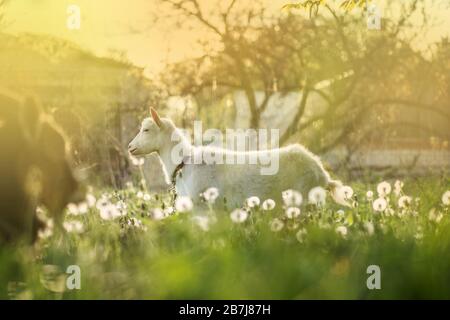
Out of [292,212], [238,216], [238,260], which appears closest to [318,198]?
[292,212]

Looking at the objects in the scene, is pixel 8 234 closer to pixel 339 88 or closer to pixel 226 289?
pixel 226 289

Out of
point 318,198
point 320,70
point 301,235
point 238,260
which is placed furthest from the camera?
point 320,70

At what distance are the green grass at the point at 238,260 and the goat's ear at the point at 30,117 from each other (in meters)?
1.05

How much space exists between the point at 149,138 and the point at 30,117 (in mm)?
3207

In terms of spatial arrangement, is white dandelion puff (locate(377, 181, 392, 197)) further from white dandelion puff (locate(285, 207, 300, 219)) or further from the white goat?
the white goat

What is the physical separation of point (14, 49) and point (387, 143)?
720cm

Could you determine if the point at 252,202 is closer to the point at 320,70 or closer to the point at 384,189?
the point at 384,189

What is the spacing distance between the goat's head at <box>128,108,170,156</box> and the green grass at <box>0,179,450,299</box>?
281 centimetres

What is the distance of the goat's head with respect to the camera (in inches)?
385

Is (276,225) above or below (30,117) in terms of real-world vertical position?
below

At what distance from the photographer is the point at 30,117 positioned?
266 inches

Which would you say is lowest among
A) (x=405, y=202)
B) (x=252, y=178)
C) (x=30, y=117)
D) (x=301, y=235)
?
(x=301, y=235)

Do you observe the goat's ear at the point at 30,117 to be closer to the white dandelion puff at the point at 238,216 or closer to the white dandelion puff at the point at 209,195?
the white dandelion puff at the point at 209,195

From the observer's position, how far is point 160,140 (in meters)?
9.89
